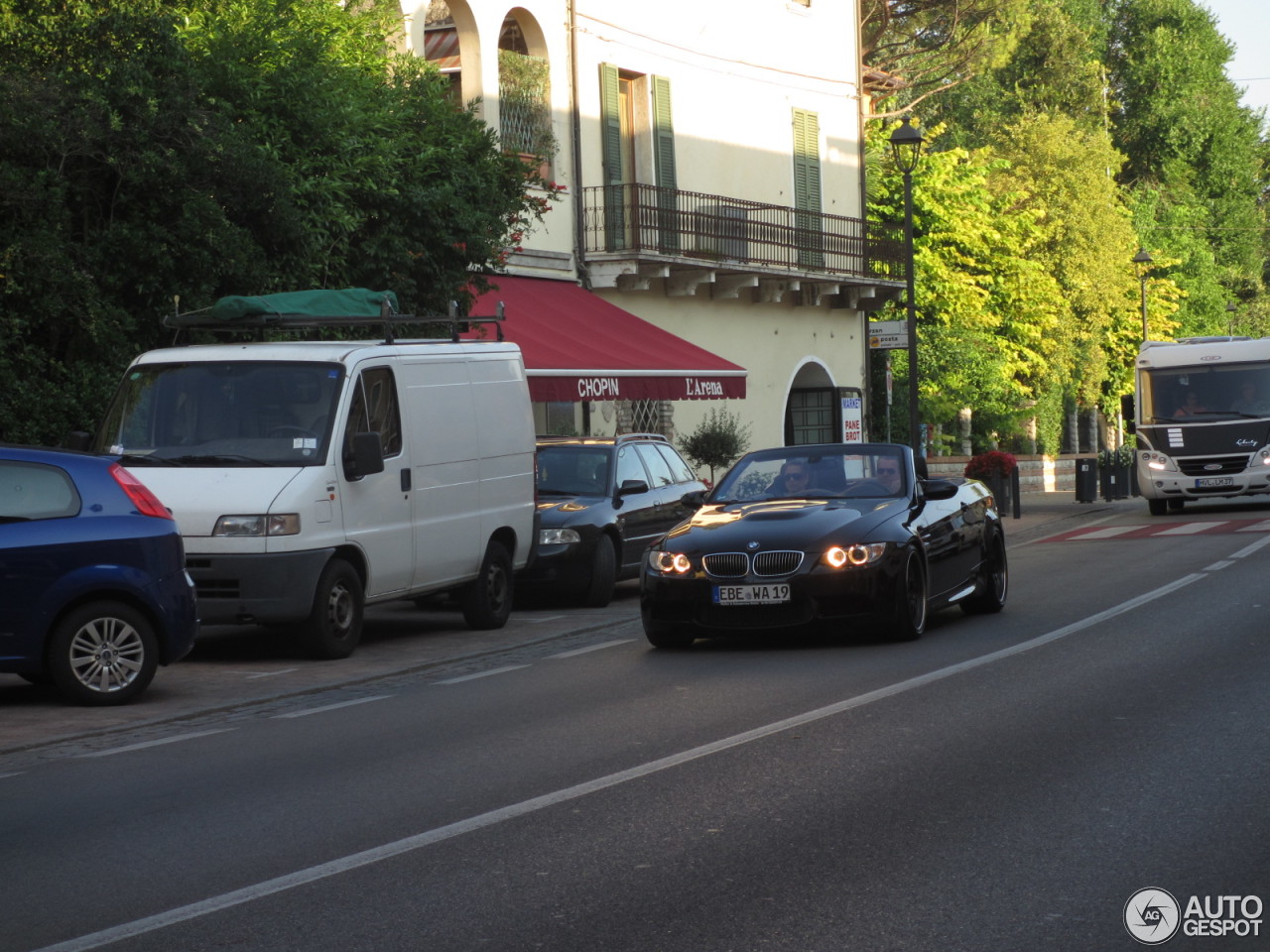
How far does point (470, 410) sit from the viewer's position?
15492 millimetres

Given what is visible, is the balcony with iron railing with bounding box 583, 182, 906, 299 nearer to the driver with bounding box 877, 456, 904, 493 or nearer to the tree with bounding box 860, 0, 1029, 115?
the tree with bounding box 860, 0, 1029, 115

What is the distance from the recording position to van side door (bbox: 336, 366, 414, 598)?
13766 millimetres

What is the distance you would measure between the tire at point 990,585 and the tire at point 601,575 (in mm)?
3641

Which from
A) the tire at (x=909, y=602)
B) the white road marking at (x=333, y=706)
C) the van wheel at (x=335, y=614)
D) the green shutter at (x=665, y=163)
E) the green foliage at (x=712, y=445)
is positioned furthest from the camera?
the green shutter at (x=665, y=163)

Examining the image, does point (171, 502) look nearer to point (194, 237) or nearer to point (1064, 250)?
point (194, 237)

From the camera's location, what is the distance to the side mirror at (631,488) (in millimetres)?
18531

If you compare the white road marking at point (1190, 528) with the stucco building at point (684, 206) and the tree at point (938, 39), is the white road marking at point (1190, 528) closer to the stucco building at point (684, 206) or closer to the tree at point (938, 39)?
the stucco building at point (684, 206)

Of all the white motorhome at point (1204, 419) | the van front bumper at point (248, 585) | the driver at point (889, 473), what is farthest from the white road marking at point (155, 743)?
the white motorhome at point (1204, 419)

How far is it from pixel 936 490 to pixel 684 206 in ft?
61.7

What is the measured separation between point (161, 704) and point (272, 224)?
8124 mm

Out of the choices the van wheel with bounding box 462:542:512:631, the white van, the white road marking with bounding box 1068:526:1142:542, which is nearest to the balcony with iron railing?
the white road marking with bounding box 1068:526:1142:542

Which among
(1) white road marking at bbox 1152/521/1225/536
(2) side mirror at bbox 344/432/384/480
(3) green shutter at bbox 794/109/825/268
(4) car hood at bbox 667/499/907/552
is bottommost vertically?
(1) white road marking at bbox 1152/521/1225/536

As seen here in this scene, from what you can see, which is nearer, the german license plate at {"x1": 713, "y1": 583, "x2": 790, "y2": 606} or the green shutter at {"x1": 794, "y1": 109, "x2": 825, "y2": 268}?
the german license plate at {"x1": 713, "y1": 583, "x2": 790, "y2": 606}

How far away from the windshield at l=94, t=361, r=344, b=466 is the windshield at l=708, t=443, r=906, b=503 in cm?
312
